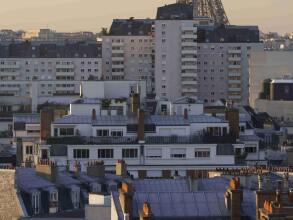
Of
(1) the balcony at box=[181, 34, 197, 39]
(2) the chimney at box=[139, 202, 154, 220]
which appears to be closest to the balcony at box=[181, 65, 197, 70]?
(1) the balcony at box=[181, 34, 197, 39]

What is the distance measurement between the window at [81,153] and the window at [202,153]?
5027 mm

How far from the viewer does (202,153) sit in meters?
78.7

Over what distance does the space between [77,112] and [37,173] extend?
22740 millimetres

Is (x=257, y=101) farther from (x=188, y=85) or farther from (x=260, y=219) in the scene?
(x=260, y=219)

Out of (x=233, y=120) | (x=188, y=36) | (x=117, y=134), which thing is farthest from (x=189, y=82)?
(x=117, y=134)

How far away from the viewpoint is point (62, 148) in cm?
7875

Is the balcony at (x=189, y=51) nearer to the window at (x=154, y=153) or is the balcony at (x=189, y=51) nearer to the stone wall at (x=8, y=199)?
the window at (x=154, y=153)

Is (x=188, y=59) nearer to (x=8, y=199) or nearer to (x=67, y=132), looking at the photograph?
(x=67, y=132)

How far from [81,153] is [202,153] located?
5.62 metres

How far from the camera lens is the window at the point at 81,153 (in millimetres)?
78688

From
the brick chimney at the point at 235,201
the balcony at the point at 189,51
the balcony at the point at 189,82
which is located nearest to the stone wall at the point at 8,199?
the brick chimney at the point at 235,201

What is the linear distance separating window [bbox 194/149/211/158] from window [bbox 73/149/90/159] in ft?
16.5

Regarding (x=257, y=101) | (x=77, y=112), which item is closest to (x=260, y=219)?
(x=77, y=112)

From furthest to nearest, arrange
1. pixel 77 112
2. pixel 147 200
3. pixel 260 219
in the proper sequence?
pixel 77 112 → pixel 147 200 → pixel 260 219
